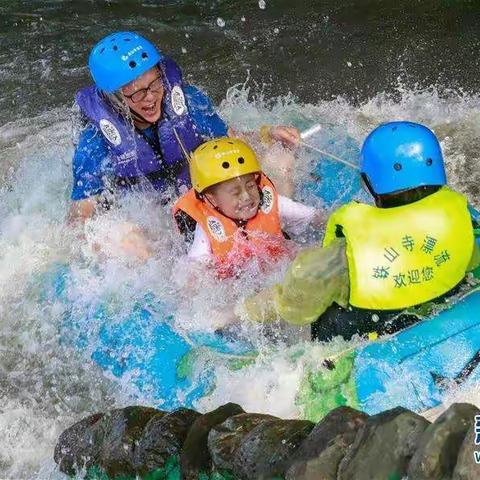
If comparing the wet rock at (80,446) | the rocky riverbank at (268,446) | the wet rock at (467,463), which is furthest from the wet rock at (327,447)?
the wet rock at (80,446)

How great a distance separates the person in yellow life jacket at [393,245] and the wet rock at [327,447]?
76 cm

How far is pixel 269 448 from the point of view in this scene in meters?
2.71

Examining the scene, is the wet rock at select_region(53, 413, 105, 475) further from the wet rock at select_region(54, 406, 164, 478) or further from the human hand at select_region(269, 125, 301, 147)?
the human hand at select_region(269, 125, 301, 147)

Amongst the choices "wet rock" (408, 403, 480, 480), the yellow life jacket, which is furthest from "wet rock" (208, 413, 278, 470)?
"wet rock" (408, 403, 480, 480)

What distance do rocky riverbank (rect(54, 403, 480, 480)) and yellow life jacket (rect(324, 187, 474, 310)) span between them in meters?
0.66

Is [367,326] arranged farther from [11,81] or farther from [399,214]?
[11,81]

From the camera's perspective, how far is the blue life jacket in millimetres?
5133

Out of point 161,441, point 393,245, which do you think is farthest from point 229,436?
point 393,245

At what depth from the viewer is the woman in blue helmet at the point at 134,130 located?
196 inches

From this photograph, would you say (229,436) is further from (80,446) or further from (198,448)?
(80,446)

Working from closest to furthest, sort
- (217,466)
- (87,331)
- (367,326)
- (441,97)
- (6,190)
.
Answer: (217,466)
(367,326)
(87,331)
(6,190)
(441,97)

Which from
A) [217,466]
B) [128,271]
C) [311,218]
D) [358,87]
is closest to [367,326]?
[217,466]

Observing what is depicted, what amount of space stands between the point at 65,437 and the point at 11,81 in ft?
20.7

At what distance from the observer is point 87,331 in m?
4.56
